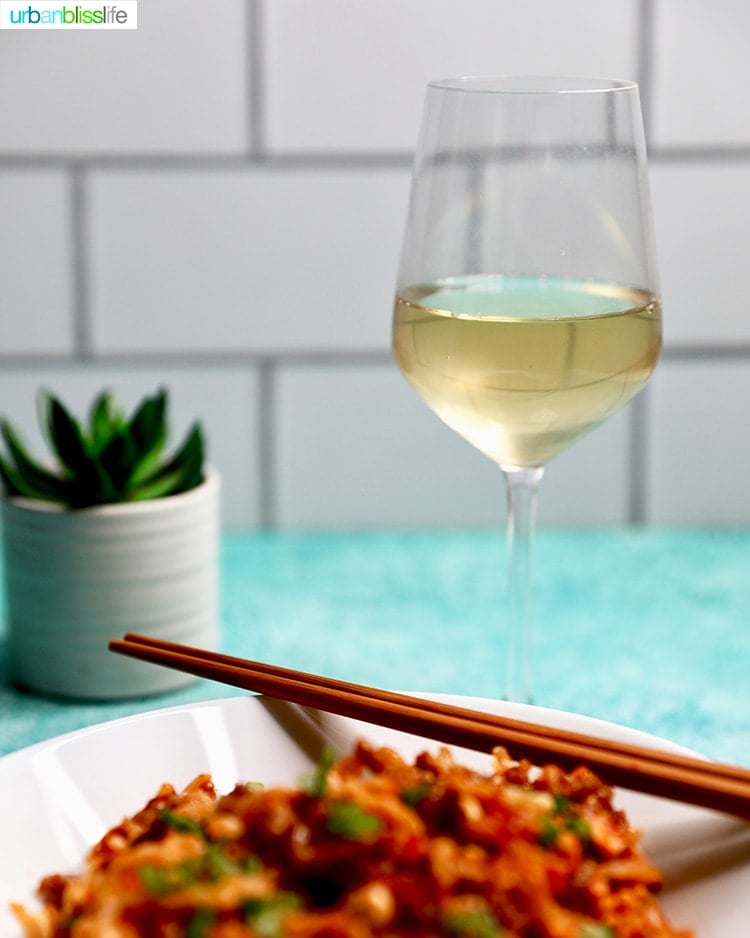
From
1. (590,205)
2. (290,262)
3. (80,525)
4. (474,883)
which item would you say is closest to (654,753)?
(474,883)

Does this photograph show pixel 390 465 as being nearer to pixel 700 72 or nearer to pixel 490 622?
pixel 490 622

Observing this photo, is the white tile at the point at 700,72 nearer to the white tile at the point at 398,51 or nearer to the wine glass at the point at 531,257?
the white tile at the point at 398,51

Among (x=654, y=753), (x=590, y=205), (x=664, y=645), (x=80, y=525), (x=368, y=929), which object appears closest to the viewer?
(x=368, y=929)

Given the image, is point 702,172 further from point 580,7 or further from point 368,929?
point 368,929

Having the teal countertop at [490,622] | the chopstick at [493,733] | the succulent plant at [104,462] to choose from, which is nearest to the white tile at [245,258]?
the teal countertop at [490,622]

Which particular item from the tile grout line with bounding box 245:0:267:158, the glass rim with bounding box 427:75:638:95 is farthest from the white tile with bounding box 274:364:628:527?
the glass rim with bounding box 427:75:638:95

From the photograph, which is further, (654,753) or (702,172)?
(702,172)
